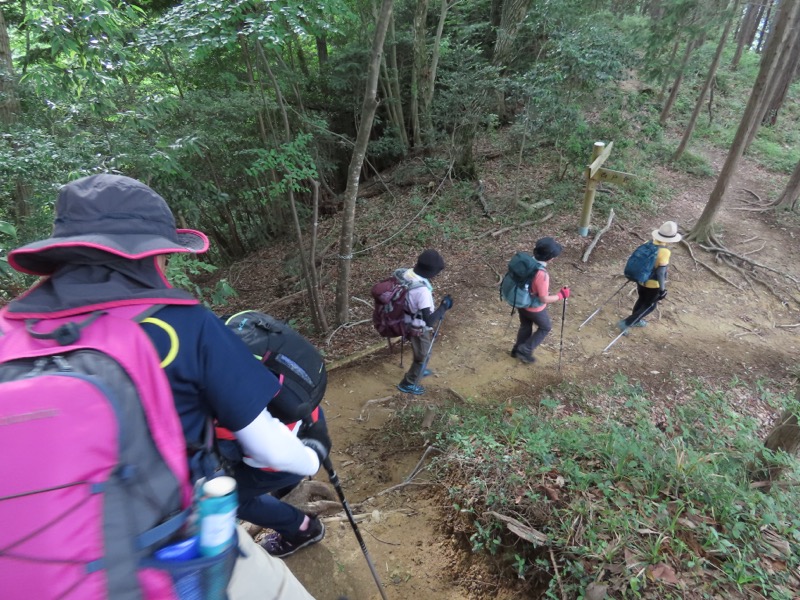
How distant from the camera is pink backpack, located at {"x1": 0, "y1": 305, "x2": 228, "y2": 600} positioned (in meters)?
0.89

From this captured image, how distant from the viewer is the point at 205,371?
4.54ft

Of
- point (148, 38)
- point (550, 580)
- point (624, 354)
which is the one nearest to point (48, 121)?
point (148, 38)

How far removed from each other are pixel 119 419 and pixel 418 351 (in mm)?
4572

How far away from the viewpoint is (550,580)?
245 centimetres

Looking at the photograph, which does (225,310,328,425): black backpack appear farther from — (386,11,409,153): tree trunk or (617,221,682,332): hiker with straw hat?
(386,11,409,153): tree trunk

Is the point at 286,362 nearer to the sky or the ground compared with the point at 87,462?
nearer to the ground

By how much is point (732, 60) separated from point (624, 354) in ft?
81.9

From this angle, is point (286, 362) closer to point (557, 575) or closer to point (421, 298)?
point (557, 575)

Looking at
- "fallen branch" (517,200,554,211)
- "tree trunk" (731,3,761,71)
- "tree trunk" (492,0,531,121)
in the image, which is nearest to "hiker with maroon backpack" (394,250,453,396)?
"fallen branch" (517,200,554,211)

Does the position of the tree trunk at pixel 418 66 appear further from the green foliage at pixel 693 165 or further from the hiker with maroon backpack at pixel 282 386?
the hiker with maroon backpack at pixel 282 386

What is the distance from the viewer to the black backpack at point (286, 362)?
1.86 m

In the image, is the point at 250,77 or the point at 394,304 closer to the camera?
the point at 394,304

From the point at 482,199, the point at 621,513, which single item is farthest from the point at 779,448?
the point at 482,199

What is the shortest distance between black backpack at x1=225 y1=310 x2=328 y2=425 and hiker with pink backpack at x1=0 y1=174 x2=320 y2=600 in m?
0.20
